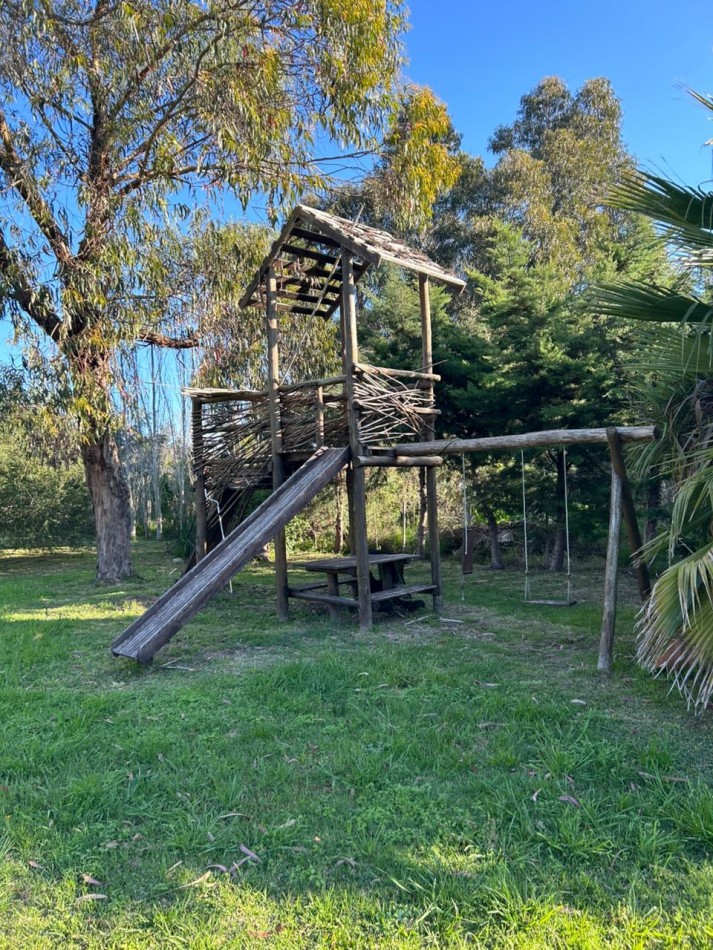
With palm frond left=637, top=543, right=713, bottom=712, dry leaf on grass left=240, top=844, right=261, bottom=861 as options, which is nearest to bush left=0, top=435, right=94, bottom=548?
dry leaf on grass left=240, top=844, right=261, bottom=861

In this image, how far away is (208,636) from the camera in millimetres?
6410

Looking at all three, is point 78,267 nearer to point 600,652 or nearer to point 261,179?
point 261,179

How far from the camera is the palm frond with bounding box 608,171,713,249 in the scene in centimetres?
352

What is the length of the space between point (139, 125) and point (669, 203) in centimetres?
821

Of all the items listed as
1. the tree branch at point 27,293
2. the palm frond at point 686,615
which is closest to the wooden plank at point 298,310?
the tree branch at point 27,293

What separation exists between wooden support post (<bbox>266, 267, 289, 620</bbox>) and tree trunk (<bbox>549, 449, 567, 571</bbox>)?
4.58 m

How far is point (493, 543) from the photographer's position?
38.4ft

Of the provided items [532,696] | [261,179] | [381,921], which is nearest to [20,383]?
[261,179]

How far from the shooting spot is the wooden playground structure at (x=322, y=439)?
18.6 ft

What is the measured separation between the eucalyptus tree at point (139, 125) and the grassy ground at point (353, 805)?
5662 mm

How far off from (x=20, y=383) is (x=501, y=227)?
26.6ft

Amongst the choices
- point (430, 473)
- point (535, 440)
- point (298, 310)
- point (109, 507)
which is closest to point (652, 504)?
point (430, 473)

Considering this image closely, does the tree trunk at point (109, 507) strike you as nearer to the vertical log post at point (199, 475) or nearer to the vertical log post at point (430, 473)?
the vertical log post at point (199, 475)

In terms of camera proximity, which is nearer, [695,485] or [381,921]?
[381,921]
